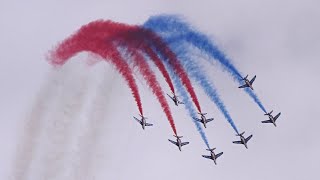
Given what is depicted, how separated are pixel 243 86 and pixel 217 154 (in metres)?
11.5

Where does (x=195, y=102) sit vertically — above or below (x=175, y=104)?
below

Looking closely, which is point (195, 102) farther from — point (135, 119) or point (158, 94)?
point (135, 119)

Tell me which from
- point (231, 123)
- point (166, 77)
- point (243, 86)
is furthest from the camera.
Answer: point (243, 86)

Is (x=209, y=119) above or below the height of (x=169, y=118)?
above

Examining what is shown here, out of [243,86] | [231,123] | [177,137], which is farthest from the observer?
[177,137]

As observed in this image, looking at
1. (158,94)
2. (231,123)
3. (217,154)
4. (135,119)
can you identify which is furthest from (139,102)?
(217,154)

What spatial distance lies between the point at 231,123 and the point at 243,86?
861cm

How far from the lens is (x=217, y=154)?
7706 cm

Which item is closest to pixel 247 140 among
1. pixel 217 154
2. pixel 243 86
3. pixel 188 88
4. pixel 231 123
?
pixel 217 154

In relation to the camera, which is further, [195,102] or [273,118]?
[273,118]

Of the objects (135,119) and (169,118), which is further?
(135,119)

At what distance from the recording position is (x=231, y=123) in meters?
60.3

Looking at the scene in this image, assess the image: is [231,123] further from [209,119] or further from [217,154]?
[217,154]

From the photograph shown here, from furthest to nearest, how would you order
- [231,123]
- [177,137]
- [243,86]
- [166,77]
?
[177,137], [243,86], [231,123], [166,77]
